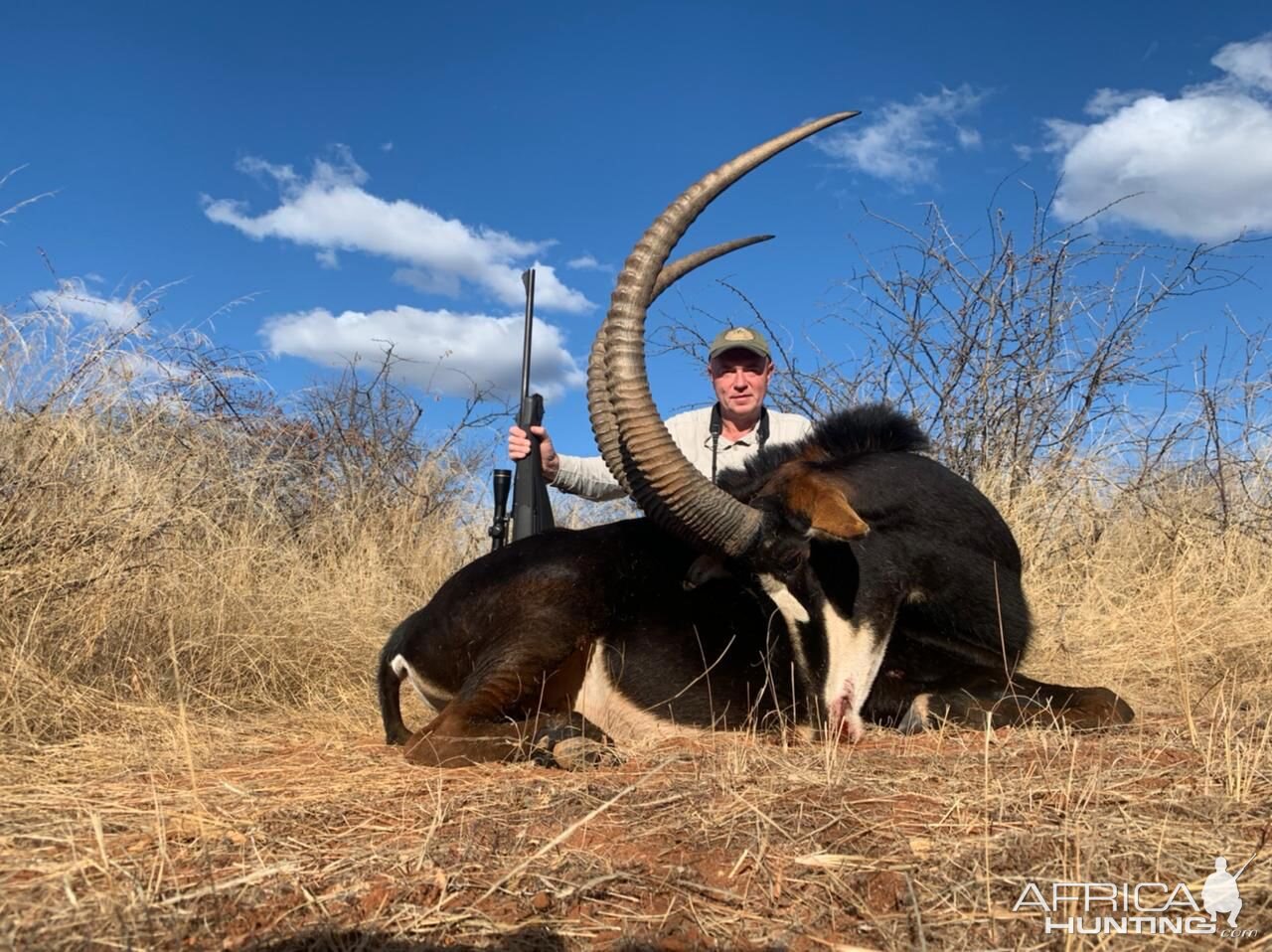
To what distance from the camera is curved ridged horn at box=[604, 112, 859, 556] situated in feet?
11.4

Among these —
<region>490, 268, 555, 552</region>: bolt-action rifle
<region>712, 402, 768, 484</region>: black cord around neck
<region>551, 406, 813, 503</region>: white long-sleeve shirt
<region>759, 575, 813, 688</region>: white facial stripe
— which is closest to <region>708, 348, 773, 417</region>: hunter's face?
<region>712, 402, 768, 484</region>: black cord around neck

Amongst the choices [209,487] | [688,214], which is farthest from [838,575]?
[209,487]

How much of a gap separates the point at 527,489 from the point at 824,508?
253cm

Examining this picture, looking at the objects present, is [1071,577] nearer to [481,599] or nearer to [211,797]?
[481,599]

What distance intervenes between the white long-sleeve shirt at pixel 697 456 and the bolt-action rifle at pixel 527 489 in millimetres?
288

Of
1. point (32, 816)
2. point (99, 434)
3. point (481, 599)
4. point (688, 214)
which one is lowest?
point (32, 816)

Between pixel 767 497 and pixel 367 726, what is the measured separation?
215 cm

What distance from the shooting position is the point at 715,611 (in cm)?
385

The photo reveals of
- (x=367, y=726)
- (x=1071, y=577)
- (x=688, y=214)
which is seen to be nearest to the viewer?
(x=688, y=214)

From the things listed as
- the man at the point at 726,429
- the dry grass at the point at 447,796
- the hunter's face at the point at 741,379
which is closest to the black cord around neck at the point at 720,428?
the man at the point at 726,429

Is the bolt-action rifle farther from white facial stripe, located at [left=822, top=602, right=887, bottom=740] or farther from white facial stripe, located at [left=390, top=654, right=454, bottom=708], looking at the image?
white facial stripe, located at [left=822, top=602, right=887, bottom=740]

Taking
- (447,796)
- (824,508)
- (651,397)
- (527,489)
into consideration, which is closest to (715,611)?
(824,508)

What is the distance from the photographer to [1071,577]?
6.64 m

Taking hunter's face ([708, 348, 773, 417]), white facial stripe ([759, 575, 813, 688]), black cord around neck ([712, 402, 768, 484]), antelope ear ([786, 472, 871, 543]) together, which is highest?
hunter's face ([708, 348, 773, 417])
